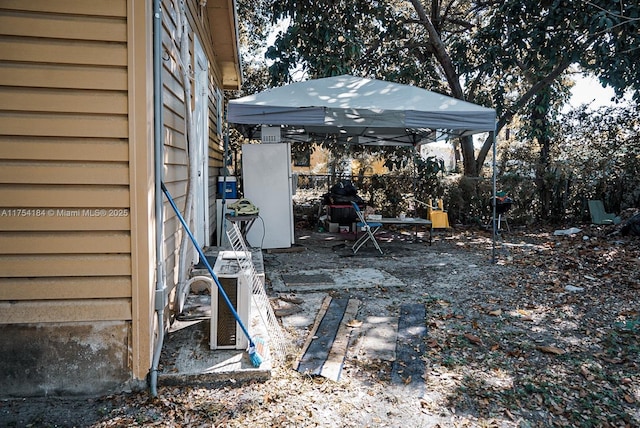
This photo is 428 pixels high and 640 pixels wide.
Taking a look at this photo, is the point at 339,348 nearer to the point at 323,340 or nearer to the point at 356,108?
the point at 323,340

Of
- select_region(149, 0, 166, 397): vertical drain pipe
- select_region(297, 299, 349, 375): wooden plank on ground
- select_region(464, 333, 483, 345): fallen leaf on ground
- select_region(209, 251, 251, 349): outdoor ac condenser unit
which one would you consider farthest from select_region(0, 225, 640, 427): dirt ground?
select_region(209, 251, 251, 349): outdoor ac condenser unit

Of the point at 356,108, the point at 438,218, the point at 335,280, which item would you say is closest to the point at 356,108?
the point at 356,108

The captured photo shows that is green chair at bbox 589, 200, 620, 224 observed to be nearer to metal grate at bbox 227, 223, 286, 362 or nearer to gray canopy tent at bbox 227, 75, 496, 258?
gray canopy tent at bbox 227, 75, 496, 258

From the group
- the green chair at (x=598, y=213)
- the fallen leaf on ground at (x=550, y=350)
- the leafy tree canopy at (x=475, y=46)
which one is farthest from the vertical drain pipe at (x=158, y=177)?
the green chair at (x=598, y=213)

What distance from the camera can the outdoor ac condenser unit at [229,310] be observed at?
3.40 m

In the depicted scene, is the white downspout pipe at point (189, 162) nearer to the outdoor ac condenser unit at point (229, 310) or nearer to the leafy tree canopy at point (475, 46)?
the outdoor ac condenser unit at point (229, 310)

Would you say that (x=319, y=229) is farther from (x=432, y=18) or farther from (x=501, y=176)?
(x=432, y=18)

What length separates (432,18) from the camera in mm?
13289

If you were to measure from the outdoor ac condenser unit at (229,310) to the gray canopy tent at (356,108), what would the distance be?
145 inches

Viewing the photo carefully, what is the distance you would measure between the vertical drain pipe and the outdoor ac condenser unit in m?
0.37

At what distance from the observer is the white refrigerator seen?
8.01 m

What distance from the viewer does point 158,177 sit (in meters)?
3.13

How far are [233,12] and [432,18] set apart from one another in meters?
7.78

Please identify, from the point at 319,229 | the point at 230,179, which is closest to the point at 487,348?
the point at 230,179
